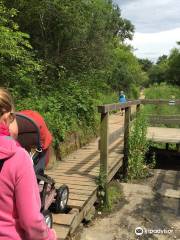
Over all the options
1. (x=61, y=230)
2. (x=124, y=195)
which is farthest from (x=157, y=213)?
(x=61, y=230)

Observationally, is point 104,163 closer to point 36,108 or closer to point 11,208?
point 36,108

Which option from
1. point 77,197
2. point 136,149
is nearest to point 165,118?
point 136,149

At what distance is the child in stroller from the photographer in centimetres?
358

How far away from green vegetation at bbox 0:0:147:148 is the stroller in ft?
10.6

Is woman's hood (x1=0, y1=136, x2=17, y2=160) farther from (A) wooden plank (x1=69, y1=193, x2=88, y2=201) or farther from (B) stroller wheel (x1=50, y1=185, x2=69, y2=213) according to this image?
(A) wooden plank (x1=69, y1=193, x2=88, y2=201)

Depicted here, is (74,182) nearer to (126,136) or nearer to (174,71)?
(126,136)

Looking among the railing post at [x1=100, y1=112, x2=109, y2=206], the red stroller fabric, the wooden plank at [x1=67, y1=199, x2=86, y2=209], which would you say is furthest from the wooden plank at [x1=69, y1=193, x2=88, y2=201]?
the red stroller fabric

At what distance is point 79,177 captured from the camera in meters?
6.84

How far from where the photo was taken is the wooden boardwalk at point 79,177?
4.91 meters

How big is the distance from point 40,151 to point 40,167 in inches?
14.2

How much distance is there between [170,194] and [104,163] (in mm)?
1797

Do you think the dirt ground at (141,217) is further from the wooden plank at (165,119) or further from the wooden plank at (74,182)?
the wooden plank at (165,119)

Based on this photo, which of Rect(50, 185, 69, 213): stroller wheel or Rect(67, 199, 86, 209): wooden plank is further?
Rect(67, 199, 86, 209): wooden plank

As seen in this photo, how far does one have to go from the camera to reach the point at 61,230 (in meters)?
4.63
